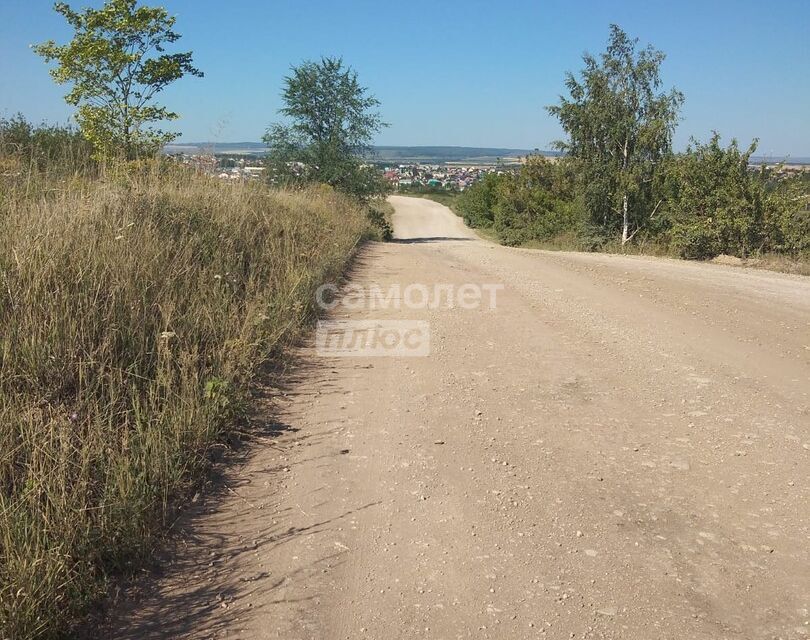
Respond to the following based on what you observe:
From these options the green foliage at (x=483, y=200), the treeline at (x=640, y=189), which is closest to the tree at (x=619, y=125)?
the treeline at (x=640, y=189)

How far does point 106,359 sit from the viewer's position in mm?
4301

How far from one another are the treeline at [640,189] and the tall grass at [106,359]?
1344 centimetres

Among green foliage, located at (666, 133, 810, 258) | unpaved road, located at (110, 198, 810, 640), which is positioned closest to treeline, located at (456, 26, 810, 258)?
green foliage, located at (666, 133, 810, 258)

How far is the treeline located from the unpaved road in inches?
444

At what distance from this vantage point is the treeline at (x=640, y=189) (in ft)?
55.0

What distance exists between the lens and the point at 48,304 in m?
4.32

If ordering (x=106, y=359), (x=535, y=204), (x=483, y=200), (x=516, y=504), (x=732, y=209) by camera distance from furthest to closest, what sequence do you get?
1. (x=483, y=200)
2. (x=535, y=204)
3. (x=732, y=209)
4. (x=106, y=359)
5. (x=516, y=504)

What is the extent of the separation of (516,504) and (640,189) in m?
22.3

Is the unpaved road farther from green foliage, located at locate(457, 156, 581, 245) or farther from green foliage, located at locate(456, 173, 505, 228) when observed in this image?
green foliage, located at locate(456, 173, 505, 228)

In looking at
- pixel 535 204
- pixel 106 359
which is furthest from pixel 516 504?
pixel 535 204

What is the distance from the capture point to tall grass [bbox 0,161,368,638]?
286 centimetres

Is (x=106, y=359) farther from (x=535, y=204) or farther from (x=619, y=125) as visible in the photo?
(x=535, y=204)

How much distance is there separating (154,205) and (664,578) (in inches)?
229

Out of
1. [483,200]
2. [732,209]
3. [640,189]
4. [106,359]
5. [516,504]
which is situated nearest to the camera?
[516,504]
